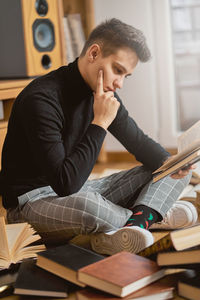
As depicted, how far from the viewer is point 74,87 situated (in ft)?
5.41

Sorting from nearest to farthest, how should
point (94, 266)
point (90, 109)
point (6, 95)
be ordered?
point (94, 266) < point (90, 109) < point (6, 95)

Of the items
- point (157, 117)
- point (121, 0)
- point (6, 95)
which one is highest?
point (121, 0)

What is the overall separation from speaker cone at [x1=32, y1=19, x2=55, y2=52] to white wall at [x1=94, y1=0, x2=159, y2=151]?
50cm

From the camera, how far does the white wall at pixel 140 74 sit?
3.27 meters

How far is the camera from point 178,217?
1761 mm

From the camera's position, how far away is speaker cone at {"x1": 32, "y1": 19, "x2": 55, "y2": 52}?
9.46 ft

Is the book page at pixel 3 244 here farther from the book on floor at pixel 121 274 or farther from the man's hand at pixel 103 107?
the man's hand at pixel 103 107

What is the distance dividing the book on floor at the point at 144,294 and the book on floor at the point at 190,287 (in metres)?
0.02

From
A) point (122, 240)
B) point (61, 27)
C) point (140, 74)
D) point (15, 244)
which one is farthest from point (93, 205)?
point (140, 74)

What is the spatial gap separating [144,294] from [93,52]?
78cm

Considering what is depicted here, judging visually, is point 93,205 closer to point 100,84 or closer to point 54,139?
point 54,139

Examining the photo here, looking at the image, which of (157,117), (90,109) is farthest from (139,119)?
(90,109)

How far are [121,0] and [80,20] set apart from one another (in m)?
0.28

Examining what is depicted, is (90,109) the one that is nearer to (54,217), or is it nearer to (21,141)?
(21,141)
